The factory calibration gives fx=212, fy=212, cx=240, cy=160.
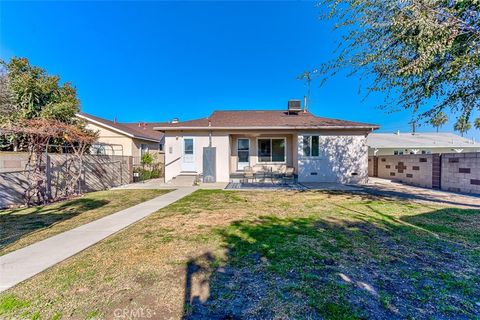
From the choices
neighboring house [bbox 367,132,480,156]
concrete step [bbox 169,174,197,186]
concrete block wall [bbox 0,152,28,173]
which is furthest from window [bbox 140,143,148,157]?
neighboring house [bbox 367,132,480,156]

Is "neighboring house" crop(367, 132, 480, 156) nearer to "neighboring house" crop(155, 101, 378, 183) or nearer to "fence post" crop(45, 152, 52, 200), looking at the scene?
"neighboring house" crop(155, 101, 378, 183)

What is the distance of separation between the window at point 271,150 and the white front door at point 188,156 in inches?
180

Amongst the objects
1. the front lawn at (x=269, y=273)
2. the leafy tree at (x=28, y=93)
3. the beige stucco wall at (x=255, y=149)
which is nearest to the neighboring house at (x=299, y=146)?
the beige stucco wall at (x=255, y=149)

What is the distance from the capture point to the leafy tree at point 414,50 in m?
5.17

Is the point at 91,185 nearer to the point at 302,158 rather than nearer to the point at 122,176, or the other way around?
the point at 122,176

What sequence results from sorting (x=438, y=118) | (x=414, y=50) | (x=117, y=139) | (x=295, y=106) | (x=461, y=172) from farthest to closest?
1. (x=117, y=139)
2. (x=295, y=106)
3. (x=461, y=172)
4. (x=438, y=118)
5. (x=414, y=50)

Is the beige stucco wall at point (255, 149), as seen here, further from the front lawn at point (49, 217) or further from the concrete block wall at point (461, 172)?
the concrete block wall at point (461, 172)

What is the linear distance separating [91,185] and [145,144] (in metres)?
9.06

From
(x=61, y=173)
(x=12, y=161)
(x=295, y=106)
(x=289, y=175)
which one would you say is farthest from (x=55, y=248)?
(x=295, y=106)

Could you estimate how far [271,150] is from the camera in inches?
575

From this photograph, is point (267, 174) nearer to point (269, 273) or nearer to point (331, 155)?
point (331, 155)

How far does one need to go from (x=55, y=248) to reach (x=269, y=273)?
4.04 meters

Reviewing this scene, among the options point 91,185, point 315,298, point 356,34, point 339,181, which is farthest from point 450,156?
point 91,185

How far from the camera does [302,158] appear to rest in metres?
12.7
